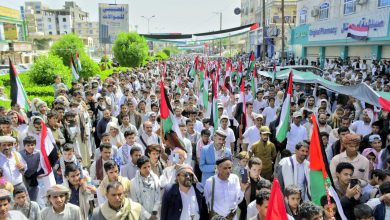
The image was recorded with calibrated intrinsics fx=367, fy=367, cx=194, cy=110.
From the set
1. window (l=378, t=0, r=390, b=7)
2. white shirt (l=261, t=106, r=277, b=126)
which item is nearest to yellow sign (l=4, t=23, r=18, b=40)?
window (l=378, t=0, r=390, b=7)

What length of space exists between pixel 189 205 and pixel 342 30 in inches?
908

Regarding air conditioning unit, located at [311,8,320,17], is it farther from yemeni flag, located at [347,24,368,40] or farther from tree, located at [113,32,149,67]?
tree, located at [113,32,149,67]

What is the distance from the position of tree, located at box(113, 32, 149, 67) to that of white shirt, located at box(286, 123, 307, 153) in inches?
906

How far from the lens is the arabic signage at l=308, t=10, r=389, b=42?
1881 centimetres

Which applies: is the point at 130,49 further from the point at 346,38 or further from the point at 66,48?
the point at 346,38

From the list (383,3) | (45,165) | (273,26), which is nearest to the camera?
(45,165)

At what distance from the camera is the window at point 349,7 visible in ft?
78.7

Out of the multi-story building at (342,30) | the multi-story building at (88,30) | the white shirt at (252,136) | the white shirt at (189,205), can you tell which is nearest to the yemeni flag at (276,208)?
the white shirt at (189,205)

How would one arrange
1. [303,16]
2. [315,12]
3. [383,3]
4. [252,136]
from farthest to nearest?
1. [303,16]
2. [315,12]
3. [383,3]
4. [252,136]

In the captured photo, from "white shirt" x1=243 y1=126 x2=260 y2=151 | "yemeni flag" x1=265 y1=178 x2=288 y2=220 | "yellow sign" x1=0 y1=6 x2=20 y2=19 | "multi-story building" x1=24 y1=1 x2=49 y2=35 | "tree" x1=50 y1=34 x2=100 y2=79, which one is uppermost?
"multi-story building" x1=24 y1=1 x2=49 y2=35

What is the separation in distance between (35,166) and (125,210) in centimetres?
198

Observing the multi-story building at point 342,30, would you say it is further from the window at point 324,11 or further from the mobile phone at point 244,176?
the mobile phone at point 244,176

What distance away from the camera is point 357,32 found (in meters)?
21.6

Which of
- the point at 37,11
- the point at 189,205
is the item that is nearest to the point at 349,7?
the point at 189,205
